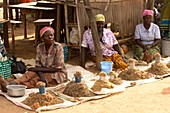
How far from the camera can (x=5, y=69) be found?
6.24 metres

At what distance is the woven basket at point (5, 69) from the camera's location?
6164 millimetres

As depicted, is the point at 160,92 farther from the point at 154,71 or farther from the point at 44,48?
the point at 44,48

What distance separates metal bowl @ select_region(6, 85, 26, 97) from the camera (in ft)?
17.8

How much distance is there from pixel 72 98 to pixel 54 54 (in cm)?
96

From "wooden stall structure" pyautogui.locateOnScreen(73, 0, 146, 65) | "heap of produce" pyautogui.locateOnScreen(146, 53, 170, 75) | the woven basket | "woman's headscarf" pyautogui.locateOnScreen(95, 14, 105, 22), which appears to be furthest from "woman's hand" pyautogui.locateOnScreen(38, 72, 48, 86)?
"heap of produce" pyautogui.locateOnScreen(146, 53, 170, 75)

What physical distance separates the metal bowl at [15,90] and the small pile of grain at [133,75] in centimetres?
187

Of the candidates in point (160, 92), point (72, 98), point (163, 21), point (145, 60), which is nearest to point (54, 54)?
point (72, 98)

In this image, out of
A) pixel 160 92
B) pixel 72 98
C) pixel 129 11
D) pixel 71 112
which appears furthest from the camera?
pixel 129 11

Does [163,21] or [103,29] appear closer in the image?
[103,29]

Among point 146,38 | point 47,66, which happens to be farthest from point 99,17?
point 47,66

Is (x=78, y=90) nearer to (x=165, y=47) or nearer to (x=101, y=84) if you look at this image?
(x=101, y=84)

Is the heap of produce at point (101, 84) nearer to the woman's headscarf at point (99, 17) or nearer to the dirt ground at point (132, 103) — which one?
the dirt ground at point (132, 103)

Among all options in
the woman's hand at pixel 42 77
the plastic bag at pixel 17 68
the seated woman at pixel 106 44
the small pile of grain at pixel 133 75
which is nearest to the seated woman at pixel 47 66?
the woman's hand at pixel 42 77

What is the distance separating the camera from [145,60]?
25.3 ft
